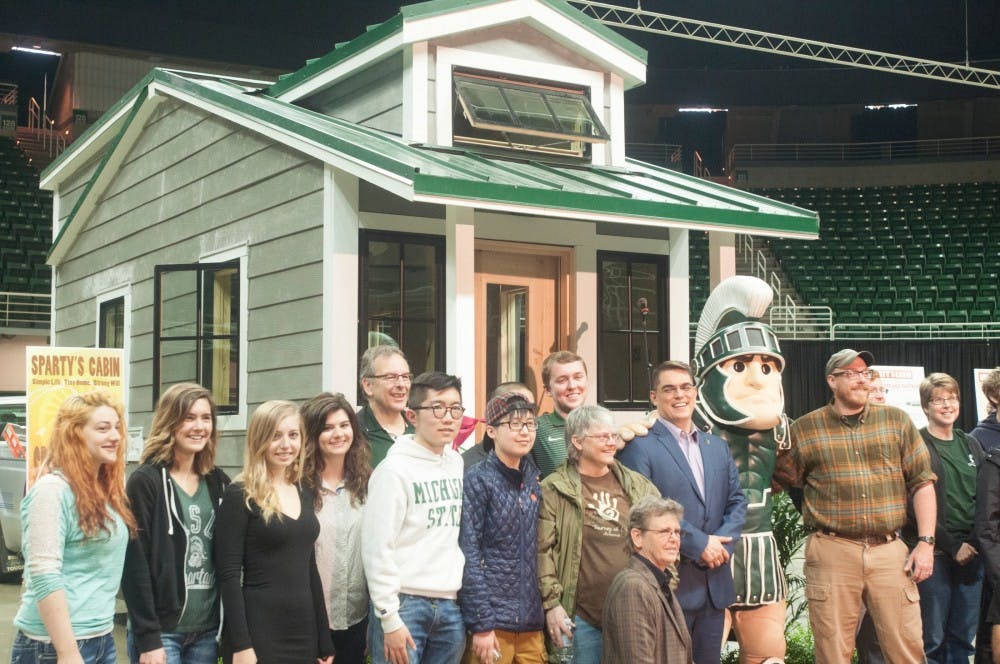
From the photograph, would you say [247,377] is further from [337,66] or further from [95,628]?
[95,628]

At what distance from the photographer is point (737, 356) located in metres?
5.75

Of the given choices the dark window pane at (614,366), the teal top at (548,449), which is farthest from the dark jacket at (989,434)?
the teal top at (548,449)

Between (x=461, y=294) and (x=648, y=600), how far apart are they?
301cm

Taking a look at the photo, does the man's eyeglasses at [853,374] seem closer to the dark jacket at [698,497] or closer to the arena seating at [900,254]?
the dark jacket at [698,497]

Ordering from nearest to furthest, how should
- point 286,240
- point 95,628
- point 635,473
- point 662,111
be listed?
point 95,628, point 635,473, point 286,240, point 662,111

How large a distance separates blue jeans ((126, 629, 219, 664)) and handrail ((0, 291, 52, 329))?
15945 mm

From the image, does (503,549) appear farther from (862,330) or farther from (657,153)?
(657,153)

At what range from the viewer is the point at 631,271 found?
8883 mm

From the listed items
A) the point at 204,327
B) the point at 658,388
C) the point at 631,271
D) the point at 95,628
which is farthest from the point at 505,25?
the point at 95,628

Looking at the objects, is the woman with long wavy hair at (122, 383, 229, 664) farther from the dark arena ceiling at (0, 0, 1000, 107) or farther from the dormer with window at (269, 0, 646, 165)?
the dark arena ceiling at (0, 0, 1000, 107)

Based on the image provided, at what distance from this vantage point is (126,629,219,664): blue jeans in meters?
4.24

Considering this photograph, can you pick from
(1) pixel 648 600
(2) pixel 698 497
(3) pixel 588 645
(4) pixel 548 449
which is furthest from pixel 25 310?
(1) pixel 648 600

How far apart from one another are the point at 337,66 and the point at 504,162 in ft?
5.93

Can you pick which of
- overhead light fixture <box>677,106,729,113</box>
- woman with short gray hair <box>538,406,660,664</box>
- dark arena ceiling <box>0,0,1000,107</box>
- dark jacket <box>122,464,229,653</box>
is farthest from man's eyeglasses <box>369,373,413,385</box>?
overhead light fixture <box>677,106,729,113</box>
